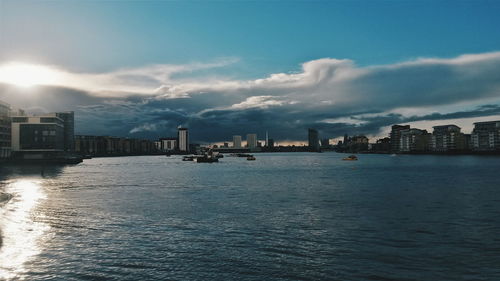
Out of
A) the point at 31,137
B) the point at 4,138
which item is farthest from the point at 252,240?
the point at 4,138

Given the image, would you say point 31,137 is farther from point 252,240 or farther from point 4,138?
point 252,240

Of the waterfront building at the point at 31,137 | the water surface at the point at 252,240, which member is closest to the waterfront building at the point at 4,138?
the waterfront building at the point at 31,137

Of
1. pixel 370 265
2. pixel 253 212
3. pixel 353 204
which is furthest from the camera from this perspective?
pixel 353 204

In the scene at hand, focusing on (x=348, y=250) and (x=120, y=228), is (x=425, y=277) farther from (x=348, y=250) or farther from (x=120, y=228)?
(x=120, y=228)

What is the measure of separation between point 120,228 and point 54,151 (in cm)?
18978

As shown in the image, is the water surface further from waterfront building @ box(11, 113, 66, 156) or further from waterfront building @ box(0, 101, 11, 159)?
waterfront building @ box(0, 101, 11, 159)

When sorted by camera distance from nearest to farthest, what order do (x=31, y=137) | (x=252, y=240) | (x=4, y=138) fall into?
(x=252, y=240), (x=4, y=138), (x=31, y=137)

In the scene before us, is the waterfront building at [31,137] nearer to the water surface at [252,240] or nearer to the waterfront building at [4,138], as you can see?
the waterfront building at [4,138]

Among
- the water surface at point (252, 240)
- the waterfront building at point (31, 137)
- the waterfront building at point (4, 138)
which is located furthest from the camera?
the waterfront building at point (31, 137)

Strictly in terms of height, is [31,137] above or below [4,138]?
above

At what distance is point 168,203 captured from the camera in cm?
4919

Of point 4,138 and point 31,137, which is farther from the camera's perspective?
point 31,137

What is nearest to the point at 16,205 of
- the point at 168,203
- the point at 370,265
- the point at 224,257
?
the point at 168,203

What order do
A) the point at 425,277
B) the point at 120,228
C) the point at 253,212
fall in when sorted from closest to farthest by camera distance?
the point at 425,277
the point at 120,228
the point at 253,212
